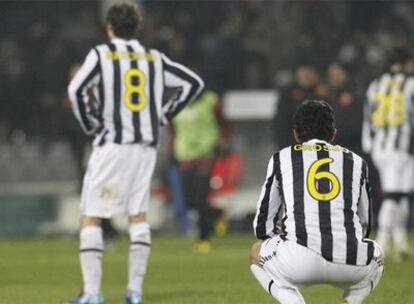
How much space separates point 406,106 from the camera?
15.0m

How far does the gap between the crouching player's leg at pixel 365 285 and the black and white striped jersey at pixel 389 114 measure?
6.73 m

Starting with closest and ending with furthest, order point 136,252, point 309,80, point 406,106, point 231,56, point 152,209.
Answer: point 136,252 < point 406,106 < point 309,80 < point 152,209 < point 231,56

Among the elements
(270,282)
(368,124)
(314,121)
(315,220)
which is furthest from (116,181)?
(368,124)

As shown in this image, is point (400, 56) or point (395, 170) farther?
point (395, 170)

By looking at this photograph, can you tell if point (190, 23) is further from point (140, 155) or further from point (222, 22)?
point (140, 155)

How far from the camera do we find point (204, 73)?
63.9 feet

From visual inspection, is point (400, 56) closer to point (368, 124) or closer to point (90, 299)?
point (368, 124)

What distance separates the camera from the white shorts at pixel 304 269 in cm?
805

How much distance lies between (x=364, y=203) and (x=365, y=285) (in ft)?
1.51

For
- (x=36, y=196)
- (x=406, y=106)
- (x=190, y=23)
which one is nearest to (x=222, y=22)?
(x=190, y=23)

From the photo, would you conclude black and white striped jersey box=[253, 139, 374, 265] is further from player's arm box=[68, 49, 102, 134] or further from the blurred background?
the blurred background

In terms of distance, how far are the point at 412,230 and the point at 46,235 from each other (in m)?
4.89

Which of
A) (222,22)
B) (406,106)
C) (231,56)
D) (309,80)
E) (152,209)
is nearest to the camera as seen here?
(406,106)

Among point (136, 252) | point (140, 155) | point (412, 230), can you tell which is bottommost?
point (412, 230)
